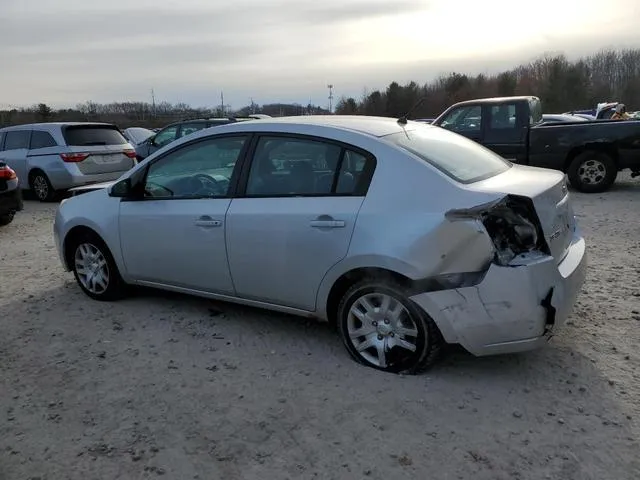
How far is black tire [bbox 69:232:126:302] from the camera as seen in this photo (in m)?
A: 5.07

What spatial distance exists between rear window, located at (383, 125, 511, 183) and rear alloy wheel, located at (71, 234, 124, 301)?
2.78 meters

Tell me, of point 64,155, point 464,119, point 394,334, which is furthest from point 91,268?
point 464,119

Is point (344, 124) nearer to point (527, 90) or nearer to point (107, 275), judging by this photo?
point (107, 275)

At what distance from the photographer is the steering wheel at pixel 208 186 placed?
4.31 metres

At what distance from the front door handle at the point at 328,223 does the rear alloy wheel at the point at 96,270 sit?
7.28 feet

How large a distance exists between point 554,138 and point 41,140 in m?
10.5

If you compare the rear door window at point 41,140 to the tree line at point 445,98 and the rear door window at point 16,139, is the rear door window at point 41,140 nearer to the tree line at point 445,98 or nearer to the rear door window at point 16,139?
the rear door window at point 16,139

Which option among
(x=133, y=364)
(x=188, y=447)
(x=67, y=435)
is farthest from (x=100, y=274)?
(x=188, y=447)

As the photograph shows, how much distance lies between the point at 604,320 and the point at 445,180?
6.28ft

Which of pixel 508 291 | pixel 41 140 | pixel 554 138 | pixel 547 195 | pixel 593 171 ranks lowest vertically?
pixel 508 291

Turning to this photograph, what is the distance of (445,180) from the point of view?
3459 mm

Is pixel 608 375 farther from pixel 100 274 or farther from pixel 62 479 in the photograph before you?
pixel 100 274

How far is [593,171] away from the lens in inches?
426

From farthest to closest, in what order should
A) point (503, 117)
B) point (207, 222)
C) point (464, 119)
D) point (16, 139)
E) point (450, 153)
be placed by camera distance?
point (16, 139)
point (464, 119)
point (503, 117)
point (207, 222)
point (450, 153)
